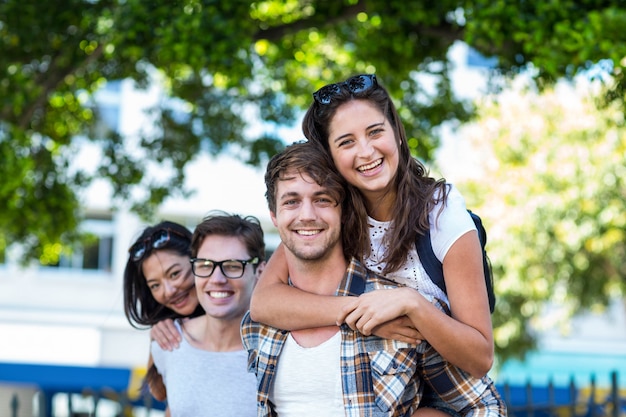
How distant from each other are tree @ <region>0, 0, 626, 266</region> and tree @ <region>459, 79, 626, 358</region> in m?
4.37

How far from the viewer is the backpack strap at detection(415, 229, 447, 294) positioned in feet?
8.75

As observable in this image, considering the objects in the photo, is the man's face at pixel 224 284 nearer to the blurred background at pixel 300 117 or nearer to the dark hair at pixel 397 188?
the dark hair at pixel 397 188

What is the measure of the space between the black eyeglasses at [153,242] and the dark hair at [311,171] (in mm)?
981

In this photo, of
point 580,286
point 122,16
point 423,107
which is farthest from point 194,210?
point 122,16

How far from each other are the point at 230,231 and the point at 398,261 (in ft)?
3.03

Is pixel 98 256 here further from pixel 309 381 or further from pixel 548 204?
pixel 309 381

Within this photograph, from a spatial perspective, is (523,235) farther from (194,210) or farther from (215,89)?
(194,210)

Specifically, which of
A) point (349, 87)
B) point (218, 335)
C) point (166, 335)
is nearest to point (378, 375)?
point (349, 87)

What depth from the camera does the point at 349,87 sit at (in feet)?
9.16

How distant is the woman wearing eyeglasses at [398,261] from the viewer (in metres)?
2.54

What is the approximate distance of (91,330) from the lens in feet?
80.3

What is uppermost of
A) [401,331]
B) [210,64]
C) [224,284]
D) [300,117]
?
[300,117]

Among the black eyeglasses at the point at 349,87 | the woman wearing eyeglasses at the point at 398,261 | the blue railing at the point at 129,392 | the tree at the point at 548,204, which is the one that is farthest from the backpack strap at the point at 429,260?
the tree at the point at 548,204

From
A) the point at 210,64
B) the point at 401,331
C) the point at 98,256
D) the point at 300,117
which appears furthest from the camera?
the point at 98,256
